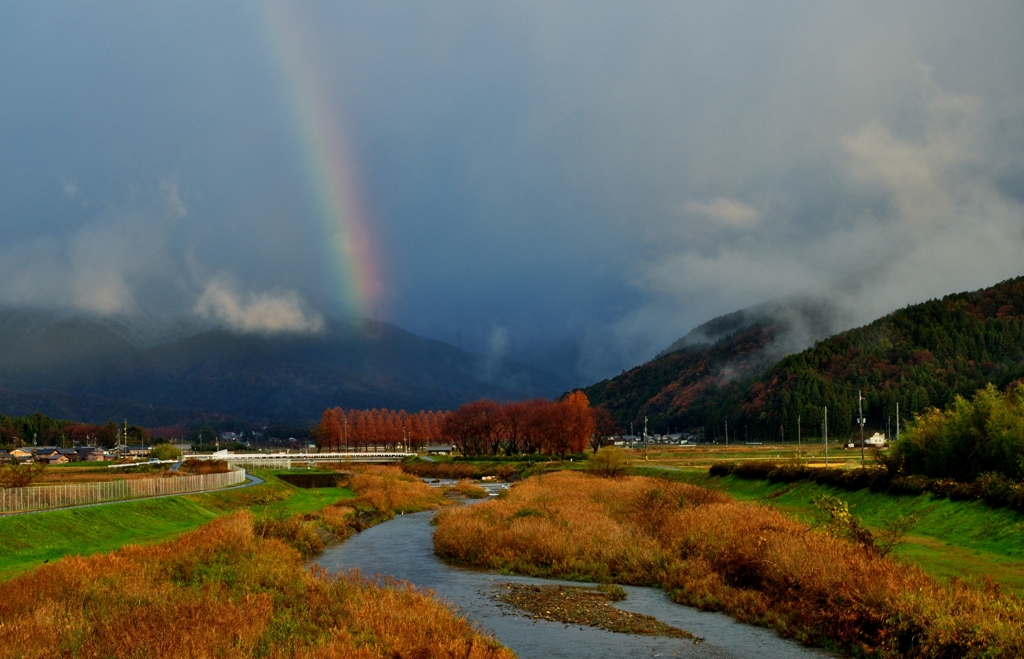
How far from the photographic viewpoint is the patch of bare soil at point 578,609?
32.2 m

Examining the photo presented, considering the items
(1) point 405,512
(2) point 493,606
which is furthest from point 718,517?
(1) point 405,512

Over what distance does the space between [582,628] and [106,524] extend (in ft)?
123

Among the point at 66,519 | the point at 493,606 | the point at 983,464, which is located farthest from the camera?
the point at 983,464

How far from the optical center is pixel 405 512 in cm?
8750

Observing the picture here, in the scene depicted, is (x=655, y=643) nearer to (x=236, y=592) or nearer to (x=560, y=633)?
(x=560, y=633)

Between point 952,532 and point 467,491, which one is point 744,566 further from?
point 467,491

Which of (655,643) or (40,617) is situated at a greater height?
(40,617)

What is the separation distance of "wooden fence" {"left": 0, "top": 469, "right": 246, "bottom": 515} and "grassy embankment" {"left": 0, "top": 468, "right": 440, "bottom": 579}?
122 inches

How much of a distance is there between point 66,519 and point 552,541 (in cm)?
3065

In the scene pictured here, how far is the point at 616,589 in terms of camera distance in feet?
128

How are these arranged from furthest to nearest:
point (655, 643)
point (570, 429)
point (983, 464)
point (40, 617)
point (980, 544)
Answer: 1. point (570, 429)
2. point (983, 464)
3. point (980, 544)
4. point (655, 643)
5. point (40, 617)

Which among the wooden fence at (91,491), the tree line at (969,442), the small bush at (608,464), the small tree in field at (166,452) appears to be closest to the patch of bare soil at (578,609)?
the tree line at (969,442)

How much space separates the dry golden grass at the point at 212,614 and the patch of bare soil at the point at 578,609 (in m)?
5.86

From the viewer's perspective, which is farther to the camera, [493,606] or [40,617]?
[493,606]
